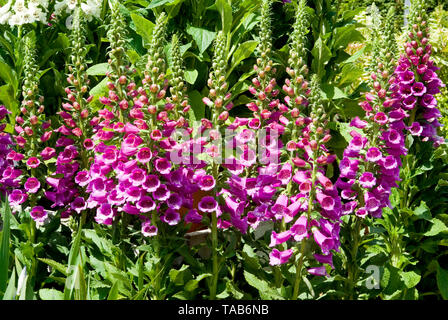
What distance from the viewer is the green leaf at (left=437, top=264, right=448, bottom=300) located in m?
2.90

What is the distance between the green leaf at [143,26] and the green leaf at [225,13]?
1.48ft

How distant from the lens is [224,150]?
2.33 metres

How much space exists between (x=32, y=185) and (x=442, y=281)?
2.31 m

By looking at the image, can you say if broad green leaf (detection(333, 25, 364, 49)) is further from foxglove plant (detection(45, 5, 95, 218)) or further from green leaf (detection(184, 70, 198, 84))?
foxglove plant (detection(45, 5, 95, 218))

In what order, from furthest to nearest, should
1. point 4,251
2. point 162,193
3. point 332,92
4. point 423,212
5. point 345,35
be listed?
point 345,35 → point 332,92 → point 423,212 → point 162,193 → point 4,251

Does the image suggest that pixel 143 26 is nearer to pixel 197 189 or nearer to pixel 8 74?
pixel 8 74

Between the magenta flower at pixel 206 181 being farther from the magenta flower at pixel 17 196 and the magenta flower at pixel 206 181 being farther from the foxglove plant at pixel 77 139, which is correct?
the magenta flower at pixel 17 196

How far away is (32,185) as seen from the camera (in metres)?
2.70

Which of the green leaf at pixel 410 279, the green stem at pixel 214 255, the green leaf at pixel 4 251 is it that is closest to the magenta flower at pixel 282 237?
the green stem at pixel 214 255

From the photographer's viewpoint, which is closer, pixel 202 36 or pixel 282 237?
pixel 282 237

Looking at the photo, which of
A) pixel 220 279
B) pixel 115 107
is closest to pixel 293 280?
pixel 220 279

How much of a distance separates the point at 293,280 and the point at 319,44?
1771 mm

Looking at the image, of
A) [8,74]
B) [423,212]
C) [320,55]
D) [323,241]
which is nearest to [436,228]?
[423,212]

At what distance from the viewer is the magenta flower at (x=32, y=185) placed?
8.75ft
